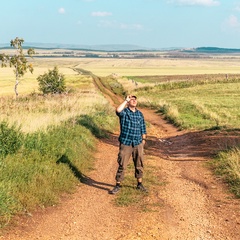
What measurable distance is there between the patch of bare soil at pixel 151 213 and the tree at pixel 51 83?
3137 cm

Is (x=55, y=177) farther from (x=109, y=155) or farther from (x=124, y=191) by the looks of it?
(x=109, y=155)

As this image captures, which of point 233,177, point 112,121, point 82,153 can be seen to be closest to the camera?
point 233,177

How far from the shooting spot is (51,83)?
42750 millimetres

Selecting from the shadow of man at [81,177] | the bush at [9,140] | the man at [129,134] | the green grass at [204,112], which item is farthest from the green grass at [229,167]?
the green grass at [204,112]

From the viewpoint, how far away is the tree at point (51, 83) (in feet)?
136

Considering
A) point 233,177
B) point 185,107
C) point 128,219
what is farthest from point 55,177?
point 185,107

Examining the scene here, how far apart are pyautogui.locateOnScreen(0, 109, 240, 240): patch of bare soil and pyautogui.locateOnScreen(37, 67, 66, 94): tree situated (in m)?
31.4

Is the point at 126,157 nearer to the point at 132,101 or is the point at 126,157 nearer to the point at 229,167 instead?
the point at 132,101

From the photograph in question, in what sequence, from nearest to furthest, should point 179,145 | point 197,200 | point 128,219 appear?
point 128,219 → point 197,200 → point 179,145

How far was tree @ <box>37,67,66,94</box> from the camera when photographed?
4153 cm

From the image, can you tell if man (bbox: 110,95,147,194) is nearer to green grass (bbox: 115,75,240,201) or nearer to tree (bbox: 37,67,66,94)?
green grass (bbox: 115,75,240,201)

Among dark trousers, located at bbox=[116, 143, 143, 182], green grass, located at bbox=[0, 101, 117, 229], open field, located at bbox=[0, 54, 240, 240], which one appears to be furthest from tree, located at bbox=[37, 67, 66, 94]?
dark trousers, located at bbox=[116, 143, 143, 182]

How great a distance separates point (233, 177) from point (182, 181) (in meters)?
1.18

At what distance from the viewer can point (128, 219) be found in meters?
6.71
